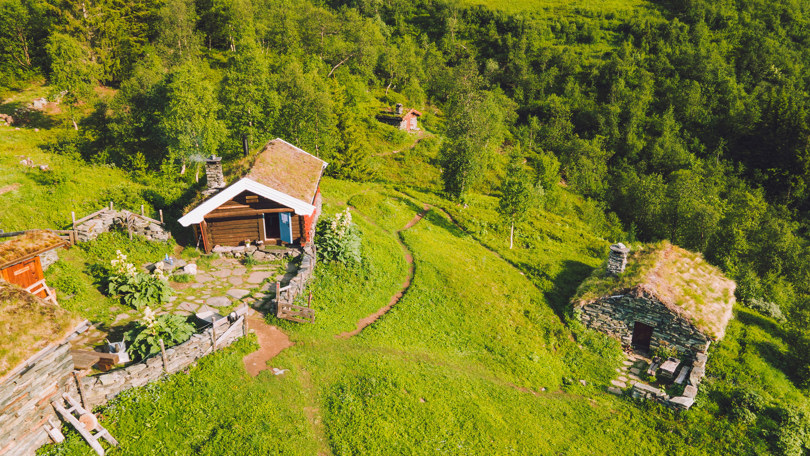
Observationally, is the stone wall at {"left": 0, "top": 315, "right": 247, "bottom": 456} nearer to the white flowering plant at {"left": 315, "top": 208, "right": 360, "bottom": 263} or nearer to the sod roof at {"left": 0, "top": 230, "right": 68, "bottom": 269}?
the sod roof at {"left": 0, "top": 230, "right": 68, "bottom": 269}

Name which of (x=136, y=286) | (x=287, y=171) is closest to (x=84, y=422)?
(x=136, y=286)

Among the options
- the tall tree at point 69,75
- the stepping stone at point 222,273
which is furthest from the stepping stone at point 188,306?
the tall tree at point 69,75

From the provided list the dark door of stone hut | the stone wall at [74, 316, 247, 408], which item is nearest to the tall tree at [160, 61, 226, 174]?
the stone wall at [74, 316, 247, 408]

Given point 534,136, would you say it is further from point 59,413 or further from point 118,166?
point 59,413

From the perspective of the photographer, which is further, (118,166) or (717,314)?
(118,166)

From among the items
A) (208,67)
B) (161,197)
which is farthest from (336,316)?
(208,67)

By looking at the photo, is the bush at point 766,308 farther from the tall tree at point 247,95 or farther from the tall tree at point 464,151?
the tall tree at point 247,95
